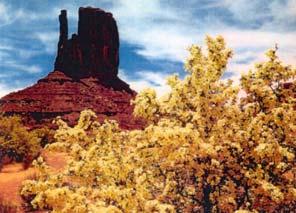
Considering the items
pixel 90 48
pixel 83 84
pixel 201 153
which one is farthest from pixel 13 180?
pixel 90 48

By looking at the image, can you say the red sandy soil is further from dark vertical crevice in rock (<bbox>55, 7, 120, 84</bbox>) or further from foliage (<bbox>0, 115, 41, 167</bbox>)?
dark vertical crevice in rock (<bbox>55, 7, 120, 84</bbox>)

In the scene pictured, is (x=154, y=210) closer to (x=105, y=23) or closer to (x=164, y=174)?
(x=164, y=174)

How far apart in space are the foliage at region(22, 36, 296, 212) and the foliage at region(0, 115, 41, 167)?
111ft

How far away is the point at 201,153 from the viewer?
14.2 meters

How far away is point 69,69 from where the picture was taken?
480 feet

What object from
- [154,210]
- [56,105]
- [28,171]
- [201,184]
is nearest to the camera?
[154,210]

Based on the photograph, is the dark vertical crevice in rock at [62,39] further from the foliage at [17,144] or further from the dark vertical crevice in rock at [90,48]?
the foliage at [17,144]

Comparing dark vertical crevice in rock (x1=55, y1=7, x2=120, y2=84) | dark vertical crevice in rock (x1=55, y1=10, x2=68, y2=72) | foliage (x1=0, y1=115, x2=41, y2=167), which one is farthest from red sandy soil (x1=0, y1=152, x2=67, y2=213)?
dark vertical crevice in rock (x1=55, y1=10, x2=68, y2=72)

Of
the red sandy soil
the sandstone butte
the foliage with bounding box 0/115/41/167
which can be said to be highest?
the sandstone butte

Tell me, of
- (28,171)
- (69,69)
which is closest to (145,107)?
(28,171)

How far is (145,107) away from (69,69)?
13323cm

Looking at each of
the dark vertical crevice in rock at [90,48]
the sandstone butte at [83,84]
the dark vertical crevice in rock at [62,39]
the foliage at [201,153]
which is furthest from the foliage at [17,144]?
the dark vertical crevice in rock at [62,39]

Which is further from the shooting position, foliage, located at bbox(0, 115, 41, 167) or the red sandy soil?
foliage, located at bbox(0, 115, 41, 167)

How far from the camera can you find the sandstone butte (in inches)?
4542
